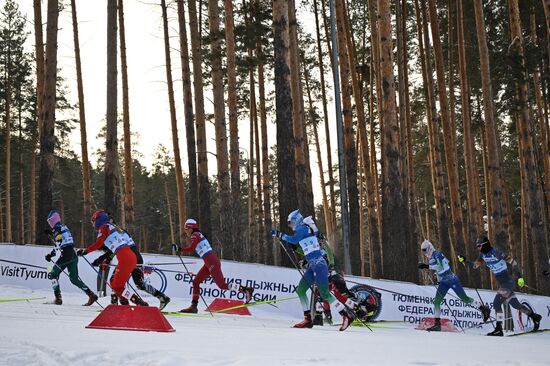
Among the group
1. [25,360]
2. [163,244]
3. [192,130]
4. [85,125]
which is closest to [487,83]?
[192,130]

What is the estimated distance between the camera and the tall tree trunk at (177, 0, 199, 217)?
83.6 feet

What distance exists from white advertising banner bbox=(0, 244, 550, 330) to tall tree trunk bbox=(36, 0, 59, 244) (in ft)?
8.27

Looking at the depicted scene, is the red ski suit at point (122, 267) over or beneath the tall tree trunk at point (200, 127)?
beneath

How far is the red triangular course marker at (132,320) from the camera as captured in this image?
926 cm

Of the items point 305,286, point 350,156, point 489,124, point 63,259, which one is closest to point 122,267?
point 63,259

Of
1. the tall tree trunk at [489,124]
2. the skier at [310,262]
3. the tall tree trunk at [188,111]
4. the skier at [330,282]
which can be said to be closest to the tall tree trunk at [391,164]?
the skier at [330,282]

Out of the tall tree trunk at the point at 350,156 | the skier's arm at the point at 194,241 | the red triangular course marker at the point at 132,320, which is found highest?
the tall tree trunk at the point at 350,156

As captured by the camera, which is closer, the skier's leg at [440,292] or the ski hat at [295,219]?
the ski hat at [295,219]

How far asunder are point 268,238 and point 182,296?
64.7 feet

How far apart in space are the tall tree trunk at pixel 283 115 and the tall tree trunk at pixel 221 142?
3723 millimetres

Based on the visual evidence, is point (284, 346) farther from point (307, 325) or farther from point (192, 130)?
point (192, 130)

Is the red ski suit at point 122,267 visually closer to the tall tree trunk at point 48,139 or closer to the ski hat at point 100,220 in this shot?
the ski hat at point 100,220

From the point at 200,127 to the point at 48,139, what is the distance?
23.2 feet

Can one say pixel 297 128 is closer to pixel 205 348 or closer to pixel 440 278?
pixel 440 278
